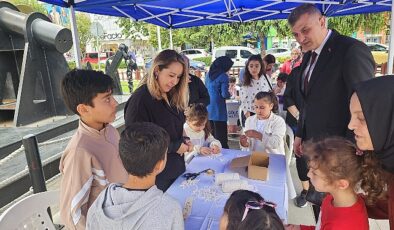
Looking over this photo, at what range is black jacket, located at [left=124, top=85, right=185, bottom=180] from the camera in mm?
2074

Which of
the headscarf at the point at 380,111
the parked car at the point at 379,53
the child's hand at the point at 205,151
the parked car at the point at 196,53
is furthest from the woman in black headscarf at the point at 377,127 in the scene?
the parked car at the point at 196,53

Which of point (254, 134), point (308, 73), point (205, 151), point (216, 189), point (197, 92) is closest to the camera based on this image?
point (216, 189)

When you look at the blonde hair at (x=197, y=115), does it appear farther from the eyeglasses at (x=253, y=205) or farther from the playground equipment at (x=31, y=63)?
the playground equipment at (x=31, y=63)

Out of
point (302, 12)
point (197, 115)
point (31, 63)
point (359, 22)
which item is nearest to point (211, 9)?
point (31, 63)

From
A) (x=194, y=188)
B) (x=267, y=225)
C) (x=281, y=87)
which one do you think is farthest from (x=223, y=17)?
(x=267, y=225)

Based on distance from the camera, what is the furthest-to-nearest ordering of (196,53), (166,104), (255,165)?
(196,53)
(255,165)
(166,104)

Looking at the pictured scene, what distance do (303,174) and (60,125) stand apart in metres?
4.15

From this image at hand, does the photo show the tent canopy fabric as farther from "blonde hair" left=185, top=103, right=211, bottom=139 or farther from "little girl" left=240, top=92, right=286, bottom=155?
"little girl" left=240, top=92, right=286, bottom=155

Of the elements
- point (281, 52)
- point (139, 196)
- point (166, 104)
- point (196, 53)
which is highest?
point (196, 53)

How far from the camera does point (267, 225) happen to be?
95 centimetres

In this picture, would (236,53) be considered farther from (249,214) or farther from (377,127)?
(249,214)

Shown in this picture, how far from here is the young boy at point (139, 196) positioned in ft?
3.82

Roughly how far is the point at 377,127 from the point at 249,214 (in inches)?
23.1

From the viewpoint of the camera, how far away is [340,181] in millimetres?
1414
